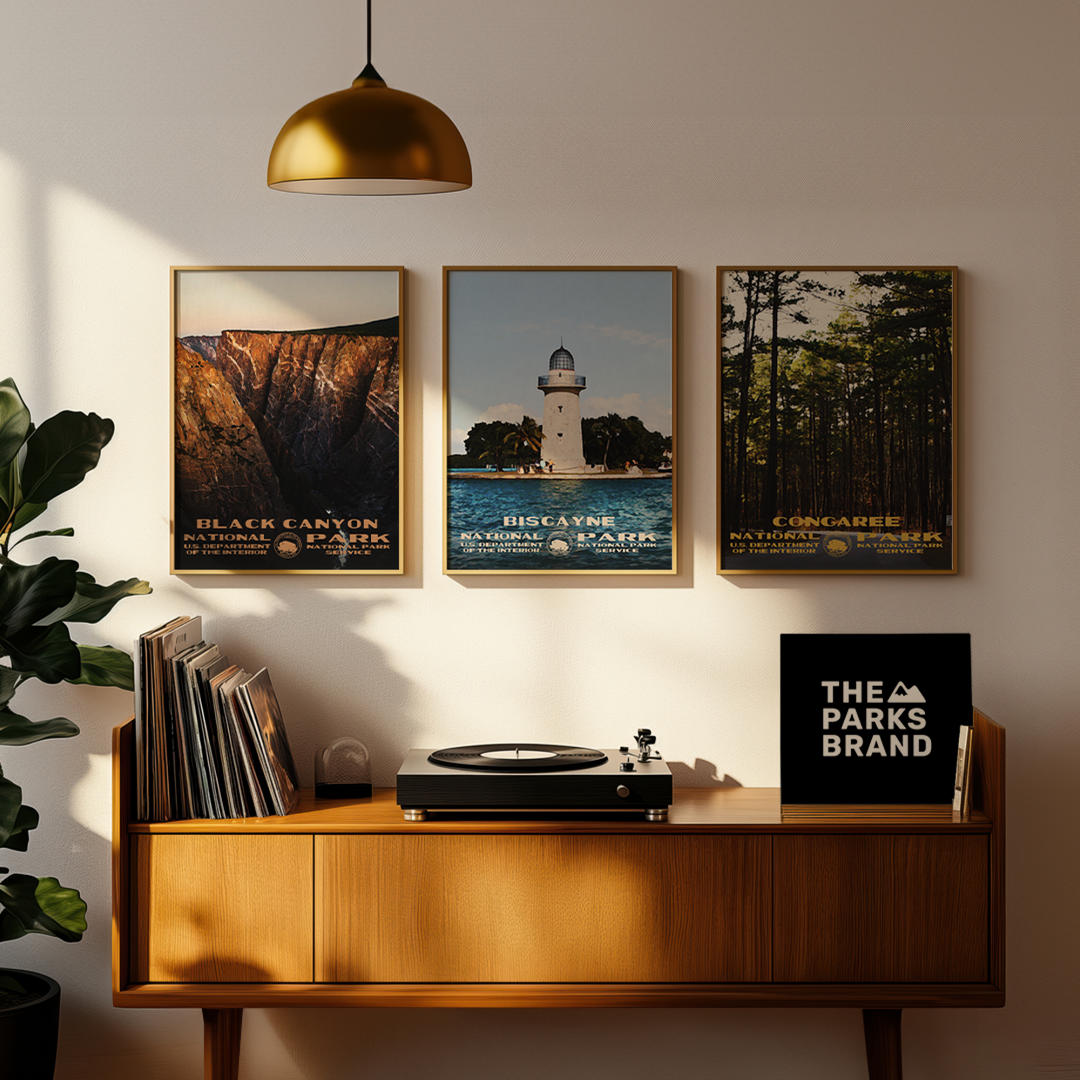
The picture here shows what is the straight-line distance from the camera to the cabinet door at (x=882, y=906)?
7.14 ft

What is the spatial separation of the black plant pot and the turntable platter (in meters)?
0.94

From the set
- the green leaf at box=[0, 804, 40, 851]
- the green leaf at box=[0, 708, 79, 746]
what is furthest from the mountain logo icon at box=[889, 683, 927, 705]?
the green leaf at box=[0, 804, 40, 851]

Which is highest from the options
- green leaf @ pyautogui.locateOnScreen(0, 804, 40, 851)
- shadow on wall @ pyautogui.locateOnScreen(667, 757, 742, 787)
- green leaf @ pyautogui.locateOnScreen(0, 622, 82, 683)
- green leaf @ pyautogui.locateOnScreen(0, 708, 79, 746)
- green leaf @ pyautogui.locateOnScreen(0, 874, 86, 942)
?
green leaf @ pyautogui.locateOnScreen(0, 622, 82, 683)

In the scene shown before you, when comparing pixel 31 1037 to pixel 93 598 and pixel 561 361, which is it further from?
pixel 561 361

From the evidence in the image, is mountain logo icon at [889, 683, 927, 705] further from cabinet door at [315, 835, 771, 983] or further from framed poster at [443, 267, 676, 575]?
framed poster at [443, 267, 676, 575]

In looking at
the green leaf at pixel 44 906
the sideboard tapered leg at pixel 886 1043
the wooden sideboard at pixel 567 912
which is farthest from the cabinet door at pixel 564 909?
the green leaf at pixel 44 906

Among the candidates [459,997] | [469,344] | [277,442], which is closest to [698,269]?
[469,344]

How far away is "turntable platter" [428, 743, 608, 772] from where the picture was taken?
7.30ft

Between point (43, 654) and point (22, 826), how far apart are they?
20.1 inches

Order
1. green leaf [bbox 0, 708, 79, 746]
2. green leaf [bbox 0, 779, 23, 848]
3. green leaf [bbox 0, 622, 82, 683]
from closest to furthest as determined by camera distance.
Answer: green leaf [bbox 0, 622, 82, 683] → green leaf [bbox 0, 779, 23, 848] → green leaf [bbox 0, 708, 79, 746]

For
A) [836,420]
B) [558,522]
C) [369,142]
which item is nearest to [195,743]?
[558,522]

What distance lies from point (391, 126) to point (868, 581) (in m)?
1.49

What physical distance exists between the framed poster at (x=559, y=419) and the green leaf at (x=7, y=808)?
99 centimetres

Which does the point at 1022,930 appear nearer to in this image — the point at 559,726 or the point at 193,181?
the point at 559,726
